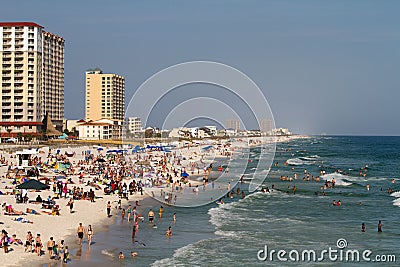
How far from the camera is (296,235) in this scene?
26.4 metres

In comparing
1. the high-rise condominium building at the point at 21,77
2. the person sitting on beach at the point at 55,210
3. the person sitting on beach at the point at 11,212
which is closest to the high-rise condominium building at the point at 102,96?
the high-rise condominium building at the point at 21,77

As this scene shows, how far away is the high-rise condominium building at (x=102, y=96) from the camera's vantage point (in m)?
164

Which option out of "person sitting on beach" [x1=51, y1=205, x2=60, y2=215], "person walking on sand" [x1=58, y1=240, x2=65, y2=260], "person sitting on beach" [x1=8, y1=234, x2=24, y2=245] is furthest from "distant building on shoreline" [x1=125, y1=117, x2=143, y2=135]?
"person walking on sand" [x1=58, y1=240, x2=65, y2=260]

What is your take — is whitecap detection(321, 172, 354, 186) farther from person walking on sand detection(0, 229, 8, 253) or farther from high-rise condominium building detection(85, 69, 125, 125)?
high-rise condominium building detection(85, 69, 125, 125)

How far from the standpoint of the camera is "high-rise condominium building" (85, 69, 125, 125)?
6471 inches

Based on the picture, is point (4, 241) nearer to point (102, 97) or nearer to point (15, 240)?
point (15, 240)

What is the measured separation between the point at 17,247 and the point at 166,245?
6.81 metres

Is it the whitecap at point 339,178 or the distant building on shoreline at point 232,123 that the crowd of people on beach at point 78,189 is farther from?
the distant building on shoreline at point 232,123

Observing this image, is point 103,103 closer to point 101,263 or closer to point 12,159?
point 12,159

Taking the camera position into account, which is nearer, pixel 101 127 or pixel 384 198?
pixel 384 198

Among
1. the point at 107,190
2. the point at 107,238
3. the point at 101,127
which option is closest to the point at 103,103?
the point at 101,127

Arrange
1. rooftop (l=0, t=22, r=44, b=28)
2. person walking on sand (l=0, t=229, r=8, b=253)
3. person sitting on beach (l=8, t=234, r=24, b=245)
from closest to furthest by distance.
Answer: person walking on sand (l=0, t=229, r=8, b=253)
person sitting on beach (l=8, t=234, r=24, b=245)
rooftop (l=0, t=22, r=44, b=28)

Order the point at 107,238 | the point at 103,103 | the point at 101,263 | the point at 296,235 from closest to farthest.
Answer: the point at 101,263 → the point at 107,238 → the point at 296,235 → the point at 103,103

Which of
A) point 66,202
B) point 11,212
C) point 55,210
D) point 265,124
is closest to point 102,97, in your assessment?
point 265,124
